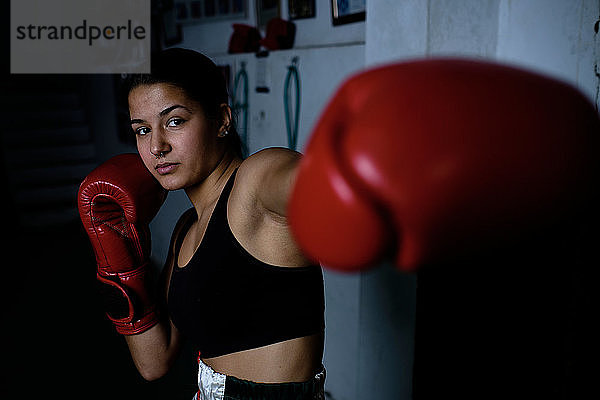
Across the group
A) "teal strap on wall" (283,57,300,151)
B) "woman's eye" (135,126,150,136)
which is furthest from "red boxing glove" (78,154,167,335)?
"teal strap on wall" (283,57,300,151)

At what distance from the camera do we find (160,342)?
1193mm

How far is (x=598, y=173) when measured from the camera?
0.43 metres

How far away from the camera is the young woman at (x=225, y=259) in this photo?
0.83 meters

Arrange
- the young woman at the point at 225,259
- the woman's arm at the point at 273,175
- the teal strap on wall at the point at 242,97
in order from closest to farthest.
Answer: the woman's arm at the point at 273,175 < the young woman at the point at 225,259 < the teal strap on wall at the point at 242,97

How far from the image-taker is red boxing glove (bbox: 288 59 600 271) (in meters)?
0.38

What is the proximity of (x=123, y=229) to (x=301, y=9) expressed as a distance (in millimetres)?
1294

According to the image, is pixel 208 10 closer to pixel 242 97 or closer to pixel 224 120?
pixel 242 97

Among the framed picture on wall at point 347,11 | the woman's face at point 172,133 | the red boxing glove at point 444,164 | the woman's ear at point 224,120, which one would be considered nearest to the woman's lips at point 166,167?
the woman's face at point 172,133

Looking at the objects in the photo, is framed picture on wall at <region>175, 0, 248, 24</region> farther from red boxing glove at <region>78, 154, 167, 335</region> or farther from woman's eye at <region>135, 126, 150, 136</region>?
woman's eye at <region>135, 126, 150, 136</region>

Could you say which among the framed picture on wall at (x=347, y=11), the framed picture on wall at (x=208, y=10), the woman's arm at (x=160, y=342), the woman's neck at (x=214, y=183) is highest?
the framed picture on wall at (x=208, y=10)

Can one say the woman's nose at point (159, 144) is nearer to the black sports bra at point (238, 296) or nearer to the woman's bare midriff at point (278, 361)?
the black sports bra at point (238, 296)

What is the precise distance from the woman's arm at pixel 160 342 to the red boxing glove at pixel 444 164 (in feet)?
2.63

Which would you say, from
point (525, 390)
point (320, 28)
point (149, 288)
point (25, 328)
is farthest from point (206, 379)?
point (25, 328)

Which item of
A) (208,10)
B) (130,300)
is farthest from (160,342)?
(208,10)
